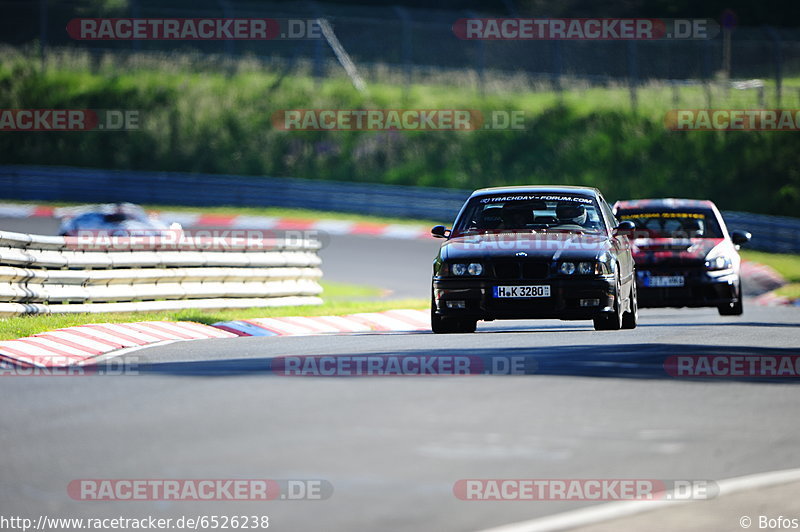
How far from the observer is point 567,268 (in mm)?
13734

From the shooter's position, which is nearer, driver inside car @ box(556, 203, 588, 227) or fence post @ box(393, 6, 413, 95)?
driver inside car @ box(556, 203, 588, 227)

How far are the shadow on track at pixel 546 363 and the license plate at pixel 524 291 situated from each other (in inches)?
62.2

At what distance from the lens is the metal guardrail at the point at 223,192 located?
39.0 m

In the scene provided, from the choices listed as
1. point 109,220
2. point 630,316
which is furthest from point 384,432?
point 109,220

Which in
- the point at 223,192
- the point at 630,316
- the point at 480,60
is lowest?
the point at 630,316

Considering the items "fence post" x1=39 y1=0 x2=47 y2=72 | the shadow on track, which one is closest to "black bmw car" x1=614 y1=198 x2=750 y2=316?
the shadow on track

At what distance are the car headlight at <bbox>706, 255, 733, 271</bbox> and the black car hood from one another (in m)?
4.39

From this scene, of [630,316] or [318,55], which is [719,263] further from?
[318,55]

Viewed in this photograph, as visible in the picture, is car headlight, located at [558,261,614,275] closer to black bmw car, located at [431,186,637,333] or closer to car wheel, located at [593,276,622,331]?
black bmw car, located at [431,186,637,333]

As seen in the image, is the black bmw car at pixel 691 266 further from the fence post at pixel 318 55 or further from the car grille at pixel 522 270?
the fence post at pixel 318 55

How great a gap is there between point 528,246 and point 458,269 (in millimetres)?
703

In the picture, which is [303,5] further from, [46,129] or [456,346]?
[456,346]

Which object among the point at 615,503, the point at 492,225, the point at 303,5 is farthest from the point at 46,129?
the point at 615,503

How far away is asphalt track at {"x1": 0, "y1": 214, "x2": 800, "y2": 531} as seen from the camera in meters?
6.14
